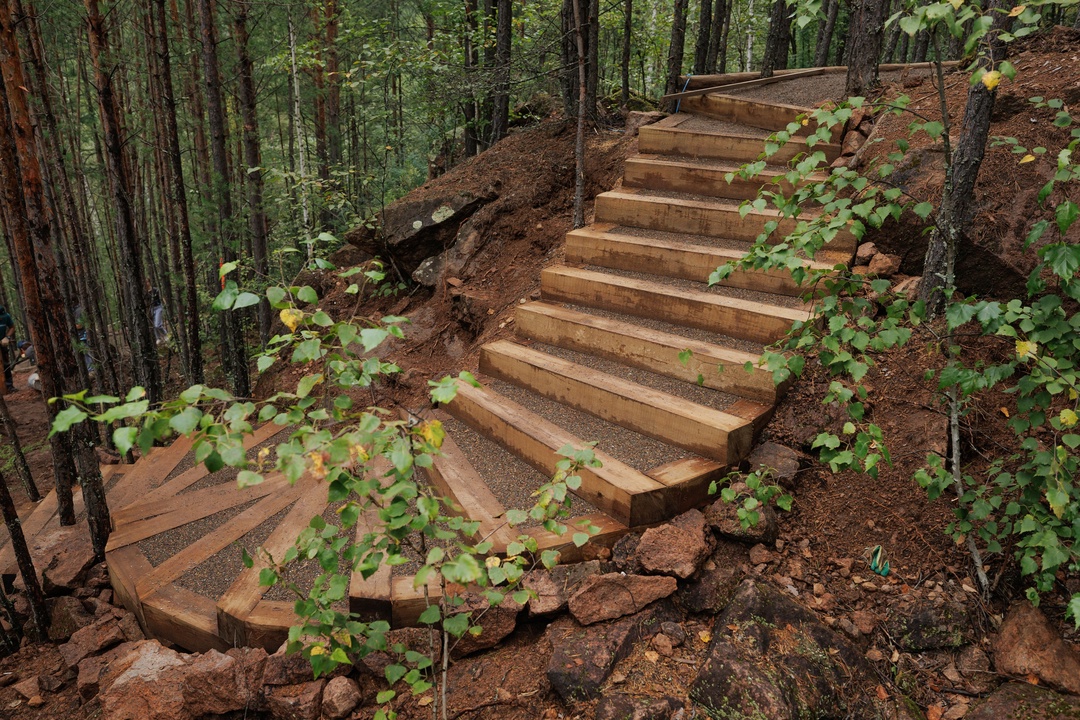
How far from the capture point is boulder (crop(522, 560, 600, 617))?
259cm

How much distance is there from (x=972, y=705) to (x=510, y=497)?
86.5 inches

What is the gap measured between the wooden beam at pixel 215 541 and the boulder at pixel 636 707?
2664 millimetres

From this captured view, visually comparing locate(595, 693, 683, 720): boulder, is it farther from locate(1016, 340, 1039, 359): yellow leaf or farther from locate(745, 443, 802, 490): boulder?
locate(1016, 340, 1039, 359): yellow leaf

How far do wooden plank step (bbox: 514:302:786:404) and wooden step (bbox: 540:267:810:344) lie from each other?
0.57 feet

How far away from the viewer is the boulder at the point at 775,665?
2.10 metres

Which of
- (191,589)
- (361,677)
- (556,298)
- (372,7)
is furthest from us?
(372,7)

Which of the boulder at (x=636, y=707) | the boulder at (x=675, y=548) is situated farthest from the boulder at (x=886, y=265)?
the boulder at (x=636, y=707)

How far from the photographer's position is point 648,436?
11.7 ft

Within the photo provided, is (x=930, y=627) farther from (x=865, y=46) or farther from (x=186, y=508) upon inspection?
(x=865, y=46)

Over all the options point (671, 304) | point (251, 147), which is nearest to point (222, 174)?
point (251, 147)

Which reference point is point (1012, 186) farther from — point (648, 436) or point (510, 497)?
point (510, 497)

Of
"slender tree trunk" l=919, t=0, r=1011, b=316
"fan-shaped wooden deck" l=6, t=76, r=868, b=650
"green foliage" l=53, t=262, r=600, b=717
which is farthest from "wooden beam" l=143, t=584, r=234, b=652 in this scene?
"slender tree trunk" l=919, t=0, r=1011, b=316

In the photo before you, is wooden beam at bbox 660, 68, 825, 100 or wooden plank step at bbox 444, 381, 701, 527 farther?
wooden beam at bbox 660, 68, 825, 100

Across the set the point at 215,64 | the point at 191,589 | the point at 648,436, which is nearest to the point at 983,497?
the point at 648,436
